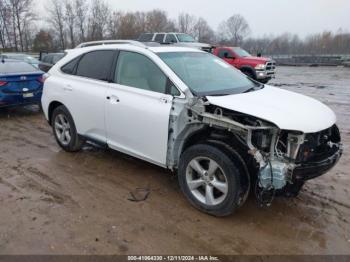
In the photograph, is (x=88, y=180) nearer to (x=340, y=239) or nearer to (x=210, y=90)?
(x=210, y=90)

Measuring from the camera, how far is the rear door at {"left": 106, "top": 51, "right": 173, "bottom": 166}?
3.89 metres

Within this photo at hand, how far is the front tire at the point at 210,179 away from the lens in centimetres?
337

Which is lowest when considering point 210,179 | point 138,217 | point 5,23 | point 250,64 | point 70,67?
point 138,217

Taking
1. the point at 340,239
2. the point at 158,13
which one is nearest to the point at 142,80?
the point at 340,239

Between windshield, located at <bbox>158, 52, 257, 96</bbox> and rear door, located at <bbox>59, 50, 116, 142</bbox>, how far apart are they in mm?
1017

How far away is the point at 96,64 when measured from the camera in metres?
4.90

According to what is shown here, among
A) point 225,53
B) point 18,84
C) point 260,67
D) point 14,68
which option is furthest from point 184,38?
point 18,84

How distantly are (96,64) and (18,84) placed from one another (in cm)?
422

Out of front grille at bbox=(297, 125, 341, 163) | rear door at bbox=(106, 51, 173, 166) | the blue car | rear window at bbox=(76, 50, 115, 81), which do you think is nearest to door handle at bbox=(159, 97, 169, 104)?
rear door at bbox=(106, 51, 173, 166)

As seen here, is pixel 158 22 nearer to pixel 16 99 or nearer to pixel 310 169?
pixel 16 99

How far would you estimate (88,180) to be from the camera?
14.9 feet

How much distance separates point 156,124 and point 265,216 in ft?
5.41

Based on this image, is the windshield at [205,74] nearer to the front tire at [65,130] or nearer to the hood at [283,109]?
the hood at [283,109]

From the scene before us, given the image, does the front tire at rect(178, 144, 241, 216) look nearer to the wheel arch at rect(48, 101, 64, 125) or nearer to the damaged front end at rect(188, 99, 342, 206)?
the damaged front end at rect(188, 99, 342, 206)
